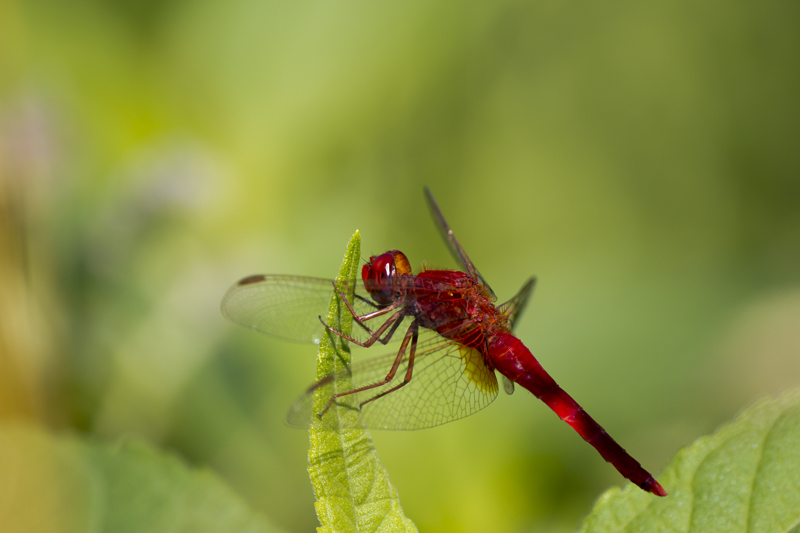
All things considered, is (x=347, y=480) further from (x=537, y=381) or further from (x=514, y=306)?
(x=514, y=306)

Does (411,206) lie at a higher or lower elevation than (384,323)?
higher

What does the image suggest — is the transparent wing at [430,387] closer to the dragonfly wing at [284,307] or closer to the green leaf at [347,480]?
the dragonfly wing at [284,307]

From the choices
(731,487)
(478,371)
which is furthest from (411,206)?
(731,487)

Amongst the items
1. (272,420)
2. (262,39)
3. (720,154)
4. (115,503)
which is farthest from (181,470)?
(720,154)

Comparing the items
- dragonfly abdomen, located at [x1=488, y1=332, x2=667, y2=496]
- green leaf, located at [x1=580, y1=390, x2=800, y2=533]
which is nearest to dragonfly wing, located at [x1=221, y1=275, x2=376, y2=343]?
dragonfly abdomen, located at [x1=488, y1=332, x2=667, y2=496]

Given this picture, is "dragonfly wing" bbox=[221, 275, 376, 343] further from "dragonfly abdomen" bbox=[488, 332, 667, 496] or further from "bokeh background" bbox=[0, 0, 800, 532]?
"dragonfly abdomen" bbox=[488, 332, 667, 496]

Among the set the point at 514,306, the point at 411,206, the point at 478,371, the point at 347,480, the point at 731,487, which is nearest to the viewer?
the point at 347,480
